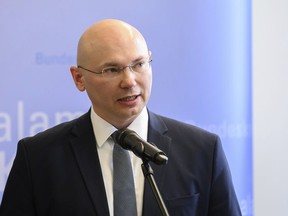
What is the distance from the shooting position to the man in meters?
1.94

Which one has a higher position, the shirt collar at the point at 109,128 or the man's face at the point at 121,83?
the man's face at the point at 121,83

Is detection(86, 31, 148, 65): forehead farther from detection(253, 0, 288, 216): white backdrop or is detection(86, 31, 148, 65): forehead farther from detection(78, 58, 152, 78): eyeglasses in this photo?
detection(253, 0, 288, 216): white backdrop

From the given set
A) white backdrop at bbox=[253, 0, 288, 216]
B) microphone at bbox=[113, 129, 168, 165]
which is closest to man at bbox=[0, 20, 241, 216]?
microphone at bbox=[113, 129, 168, 165]

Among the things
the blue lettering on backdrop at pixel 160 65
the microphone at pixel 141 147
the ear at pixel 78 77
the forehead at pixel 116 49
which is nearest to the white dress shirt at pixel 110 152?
the ear at pixel 78 77

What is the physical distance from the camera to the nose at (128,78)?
1.90 m

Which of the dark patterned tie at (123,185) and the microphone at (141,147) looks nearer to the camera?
the microphone at (141,147)

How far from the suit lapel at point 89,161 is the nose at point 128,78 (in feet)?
0.98

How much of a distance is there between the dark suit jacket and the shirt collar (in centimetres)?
2

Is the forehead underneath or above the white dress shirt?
above

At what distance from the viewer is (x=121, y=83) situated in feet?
6.30

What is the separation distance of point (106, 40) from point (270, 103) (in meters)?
1.55

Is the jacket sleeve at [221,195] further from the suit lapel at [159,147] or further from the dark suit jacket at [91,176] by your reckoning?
the suit lapel at [159,147]

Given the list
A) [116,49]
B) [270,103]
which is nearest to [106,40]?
[116,49]

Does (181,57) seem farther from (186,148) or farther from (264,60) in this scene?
(186,148)
